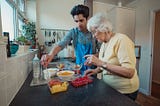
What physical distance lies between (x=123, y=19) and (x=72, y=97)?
98.1 inches

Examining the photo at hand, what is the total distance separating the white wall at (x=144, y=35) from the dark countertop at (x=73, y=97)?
2.55 meters

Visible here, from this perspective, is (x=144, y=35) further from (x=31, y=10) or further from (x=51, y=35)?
(x=31, y=10)

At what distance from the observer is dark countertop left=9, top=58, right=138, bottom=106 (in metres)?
0.66

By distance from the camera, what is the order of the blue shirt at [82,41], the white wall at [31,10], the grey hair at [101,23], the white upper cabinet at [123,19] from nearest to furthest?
the grey hair at [101,23], the blue shirt at [82,41], the white upper cabinet at [123,19], the white wall at [31,10]

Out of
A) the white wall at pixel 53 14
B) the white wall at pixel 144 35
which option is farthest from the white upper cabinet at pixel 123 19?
the white wall at pixel 53 14

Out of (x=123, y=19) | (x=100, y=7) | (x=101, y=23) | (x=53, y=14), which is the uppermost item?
(x=100, y=7)

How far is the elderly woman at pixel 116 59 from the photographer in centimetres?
83

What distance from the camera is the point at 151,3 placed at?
288 cm

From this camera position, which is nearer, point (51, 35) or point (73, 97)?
point (73, 97)

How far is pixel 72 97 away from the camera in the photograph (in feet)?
2.39

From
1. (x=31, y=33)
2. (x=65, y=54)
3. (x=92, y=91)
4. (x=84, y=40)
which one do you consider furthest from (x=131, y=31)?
(x=92, y=91)

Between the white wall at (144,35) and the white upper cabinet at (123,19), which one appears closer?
the white upper cabinet at (123,19)

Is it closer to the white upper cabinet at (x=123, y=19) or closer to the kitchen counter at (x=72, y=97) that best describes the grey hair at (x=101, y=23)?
the kitchen counter at (x=72, y=97)

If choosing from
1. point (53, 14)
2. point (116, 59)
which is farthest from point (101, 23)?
point (53, 14)
